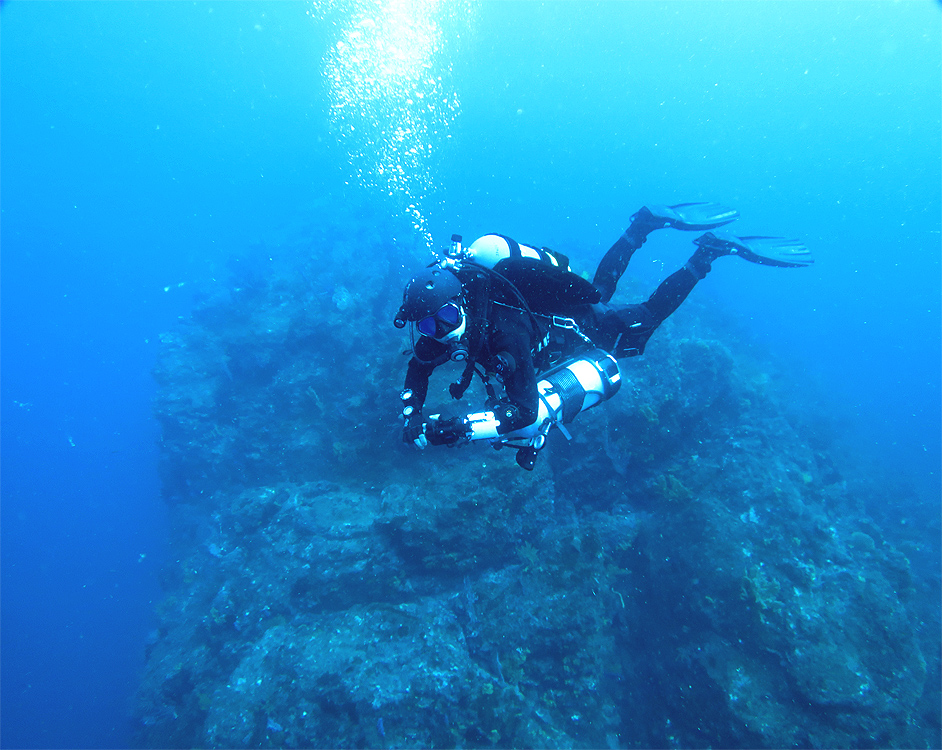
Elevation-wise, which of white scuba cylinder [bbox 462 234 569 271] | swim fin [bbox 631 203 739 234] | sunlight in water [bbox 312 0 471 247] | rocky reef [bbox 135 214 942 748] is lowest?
rocky reef [bbox 135 214 942 748]

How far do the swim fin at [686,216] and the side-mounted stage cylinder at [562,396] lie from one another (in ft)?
9.39

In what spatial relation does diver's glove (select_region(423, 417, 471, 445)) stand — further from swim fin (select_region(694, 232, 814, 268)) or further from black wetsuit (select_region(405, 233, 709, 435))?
swim fin (select_region(694, 232, 814, 268))

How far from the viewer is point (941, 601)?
340 inches

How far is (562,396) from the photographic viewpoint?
4012mm

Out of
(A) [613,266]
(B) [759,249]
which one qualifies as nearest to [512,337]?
(A) [613,266]

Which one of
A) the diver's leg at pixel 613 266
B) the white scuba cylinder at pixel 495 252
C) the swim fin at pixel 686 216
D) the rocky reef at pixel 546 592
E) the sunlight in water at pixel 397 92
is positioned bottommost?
the rocky reef at pixel 546 592

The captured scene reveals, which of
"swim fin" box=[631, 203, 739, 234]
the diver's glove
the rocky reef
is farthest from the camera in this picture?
"swim fin" box=[631, 203, 739, 234]

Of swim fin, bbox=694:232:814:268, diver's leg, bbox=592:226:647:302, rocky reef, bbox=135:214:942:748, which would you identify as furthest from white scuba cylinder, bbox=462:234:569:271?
rocky reef, bbox=135:214:942:748

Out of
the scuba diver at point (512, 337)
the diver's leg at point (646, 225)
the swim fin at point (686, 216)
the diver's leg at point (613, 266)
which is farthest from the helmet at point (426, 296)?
the swim fin at point (686, 216)

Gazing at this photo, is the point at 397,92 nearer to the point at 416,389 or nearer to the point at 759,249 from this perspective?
the point at 759,249

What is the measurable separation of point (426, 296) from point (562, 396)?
77.6 inches

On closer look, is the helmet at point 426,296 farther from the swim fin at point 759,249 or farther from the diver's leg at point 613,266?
the swim fin at point 759,249

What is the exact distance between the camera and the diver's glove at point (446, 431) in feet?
10.5

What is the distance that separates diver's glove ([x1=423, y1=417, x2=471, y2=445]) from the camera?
3199mm
